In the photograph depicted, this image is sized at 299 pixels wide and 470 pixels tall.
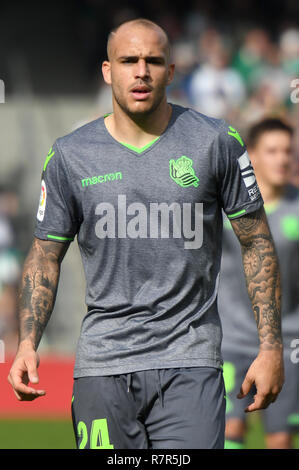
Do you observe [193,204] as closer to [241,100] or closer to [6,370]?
[6,370]

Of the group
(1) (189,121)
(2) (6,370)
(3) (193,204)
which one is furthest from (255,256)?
(2) (6,370)

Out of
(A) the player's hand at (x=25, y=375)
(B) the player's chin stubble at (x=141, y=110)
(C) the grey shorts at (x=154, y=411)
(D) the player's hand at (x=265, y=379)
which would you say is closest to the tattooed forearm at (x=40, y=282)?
(A) the player's hand at (x=25, y=375)

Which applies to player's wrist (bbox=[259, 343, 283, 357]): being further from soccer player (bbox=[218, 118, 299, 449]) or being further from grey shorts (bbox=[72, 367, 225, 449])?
soccer player (bbox=[218, 118, 299, 449])

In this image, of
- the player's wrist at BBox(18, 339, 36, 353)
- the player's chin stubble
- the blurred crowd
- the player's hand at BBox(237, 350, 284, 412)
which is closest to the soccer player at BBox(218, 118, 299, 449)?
the player's hand at BBox(237, 350, 284, 412)

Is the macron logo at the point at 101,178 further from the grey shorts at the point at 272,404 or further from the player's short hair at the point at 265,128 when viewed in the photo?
the player's short hair at the point at 265,128

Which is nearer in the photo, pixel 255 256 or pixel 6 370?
pixel 255 256

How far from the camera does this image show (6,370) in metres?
12.3

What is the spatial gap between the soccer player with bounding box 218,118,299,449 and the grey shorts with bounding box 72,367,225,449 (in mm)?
2215

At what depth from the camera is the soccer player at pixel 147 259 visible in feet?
14.1

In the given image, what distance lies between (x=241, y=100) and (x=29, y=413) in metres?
5.65

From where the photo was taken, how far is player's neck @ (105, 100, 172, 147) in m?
4.58

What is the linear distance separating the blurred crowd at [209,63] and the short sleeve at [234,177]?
Result: 7.78 m

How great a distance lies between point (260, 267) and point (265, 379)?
537 millimetres

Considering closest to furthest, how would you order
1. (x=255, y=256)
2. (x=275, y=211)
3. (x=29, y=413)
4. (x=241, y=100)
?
(x=255, y=256), (x=275, y=211), (x=29, y=413), (x=241, y=100)
